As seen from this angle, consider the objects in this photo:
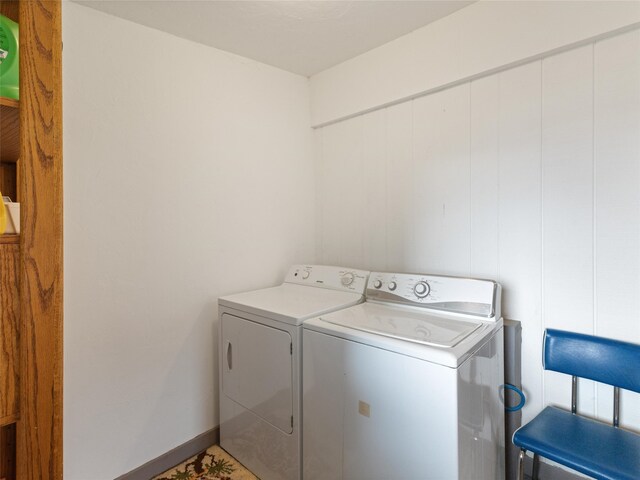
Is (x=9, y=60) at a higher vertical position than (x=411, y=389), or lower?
higher

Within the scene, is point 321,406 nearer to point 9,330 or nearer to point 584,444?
point 584,444

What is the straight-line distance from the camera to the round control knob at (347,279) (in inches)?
79.3

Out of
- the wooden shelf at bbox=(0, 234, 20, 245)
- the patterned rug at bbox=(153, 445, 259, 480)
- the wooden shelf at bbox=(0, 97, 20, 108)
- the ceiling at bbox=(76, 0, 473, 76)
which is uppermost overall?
the ceiling at bbox=(76, 0, 473, 76)

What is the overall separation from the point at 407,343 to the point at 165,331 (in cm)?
130

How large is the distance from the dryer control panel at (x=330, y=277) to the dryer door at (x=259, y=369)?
58 centimetres

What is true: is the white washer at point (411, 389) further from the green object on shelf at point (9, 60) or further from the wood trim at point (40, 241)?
the green object on shelf at point (9, 60)

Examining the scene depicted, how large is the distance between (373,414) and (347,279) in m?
0.88

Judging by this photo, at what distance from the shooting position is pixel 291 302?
178 cm

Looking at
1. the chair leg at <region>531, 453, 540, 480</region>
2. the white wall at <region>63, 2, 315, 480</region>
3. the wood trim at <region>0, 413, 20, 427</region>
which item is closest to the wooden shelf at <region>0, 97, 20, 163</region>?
the white wall at <region>63, 2, 315, 480</region>

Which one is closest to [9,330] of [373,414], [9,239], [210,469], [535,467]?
[9,239]

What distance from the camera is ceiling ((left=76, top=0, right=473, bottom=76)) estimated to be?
162 centimetres

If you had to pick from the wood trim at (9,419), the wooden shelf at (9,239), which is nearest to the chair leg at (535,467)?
the wood trim at (9,419)

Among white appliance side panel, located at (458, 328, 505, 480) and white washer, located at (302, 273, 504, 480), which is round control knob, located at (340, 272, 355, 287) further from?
white appliance side panel, located at (458, 328, 505, 480)

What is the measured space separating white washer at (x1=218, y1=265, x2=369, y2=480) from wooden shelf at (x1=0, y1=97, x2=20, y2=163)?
108 cm
